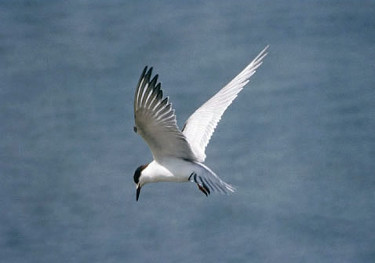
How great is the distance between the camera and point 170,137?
5.09 metres

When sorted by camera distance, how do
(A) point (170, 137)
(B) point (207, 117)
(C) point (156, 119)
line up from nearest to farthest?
1. (C) point (156, 119)
2. (A) point (170, 137)
3. (B) point (207, 117)

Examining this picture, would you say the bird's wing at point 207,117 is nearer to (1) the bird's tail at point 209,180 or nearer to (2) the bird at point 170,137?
(2) the bird at point 170,137

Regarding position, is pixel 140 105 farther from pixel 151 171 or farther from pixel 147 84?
pixel 151 171

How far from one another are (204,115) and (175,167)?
763 millimetres

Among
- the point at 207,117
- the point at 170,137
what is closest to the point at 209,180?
the point at 170,137

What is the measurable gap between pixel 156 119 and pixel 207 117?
0.99 meters

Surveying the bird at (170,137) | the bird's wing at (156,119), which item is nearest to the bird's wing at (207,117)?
the bird at (170,137)

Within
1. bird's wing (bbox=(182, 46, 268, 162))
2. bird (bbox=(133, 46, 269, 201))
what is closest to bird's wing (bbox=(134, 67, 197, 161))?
bird (bbox=(133, 46, 269, 201))

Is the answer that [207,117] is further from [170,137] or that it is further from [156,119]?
[156,119]

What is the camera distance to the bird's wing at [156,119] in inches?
191

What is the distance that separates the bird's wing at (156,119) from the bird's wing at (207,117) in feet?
1.23

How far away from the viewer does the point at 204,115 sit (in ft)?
19.3

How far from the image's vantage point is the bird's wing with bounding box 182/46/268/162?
5723mm

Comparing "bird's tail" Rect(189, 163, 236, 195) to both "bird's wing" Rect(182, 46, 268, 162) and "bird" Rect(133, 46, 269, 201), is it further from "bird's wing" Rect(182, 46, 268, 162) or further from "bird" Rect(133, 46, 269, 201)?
"bird's wing" Rect(182, 46, 268, 162)
